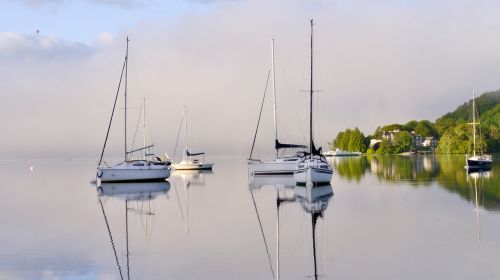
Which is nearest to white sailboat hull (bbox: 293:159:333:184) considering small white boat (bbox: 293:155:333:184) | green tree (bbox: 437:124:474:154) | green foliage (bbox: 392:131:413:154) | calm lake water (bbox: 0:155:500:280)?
small white boat (bbox: 293:155:333:184)

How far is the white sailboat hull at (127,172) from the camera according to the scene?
52.8 meters

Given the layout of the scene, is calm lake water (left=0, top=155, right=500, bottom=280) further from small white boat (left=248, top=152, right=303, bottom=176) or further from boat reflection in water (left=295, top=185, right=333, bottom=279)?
small white boat (left=248, top=152, right=303, bottom=176)

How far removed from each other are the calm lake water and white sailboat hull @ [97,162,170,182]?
1846cm

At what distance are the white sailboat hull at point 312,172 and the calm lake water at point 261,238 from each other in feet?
20.4

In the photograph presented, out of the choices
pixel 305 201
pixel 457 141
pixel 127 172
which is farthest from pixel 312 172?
pixel 457 141

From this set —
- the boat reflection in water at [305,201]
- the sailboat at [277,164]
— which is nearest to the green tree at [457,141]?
the sailboat at [277,164]

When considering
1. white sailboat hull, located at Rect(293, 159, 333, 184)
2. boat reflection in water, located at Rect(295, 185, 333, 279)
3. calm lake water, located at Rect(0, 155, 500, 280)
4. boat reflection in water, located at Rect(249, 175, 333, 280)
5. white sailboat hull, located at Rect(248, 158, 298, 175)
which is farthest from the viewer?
white sailboat hull, located at Rect(248, 158, 298, 175)

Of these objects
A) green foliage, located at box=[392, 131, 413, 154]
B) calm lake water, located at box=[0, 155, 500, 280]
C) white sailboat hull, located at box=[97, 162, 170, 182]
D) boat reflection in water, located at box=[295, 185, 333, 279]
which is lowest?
calm lake water, located at box=[0, 155, 500, 280]

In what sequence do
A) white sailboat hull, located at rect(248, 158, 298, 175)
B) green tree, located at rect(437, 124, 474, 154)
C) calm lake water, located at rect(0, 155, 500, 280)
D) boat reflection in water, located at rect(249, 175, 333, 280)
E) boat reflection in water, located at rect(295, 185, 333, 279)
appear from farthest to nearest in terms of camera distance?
1. green tree, located at rect(437, 124, 474, 154)
2. white sailboat hull, located at rect(248, 158, 298, 175)
3. boat reflection in water, located at rect(295, 185, 333, 279)
4. boat reflection in water, located at rect(249, 175, 333, 280)
5. calm lake water, located at rect(0, 155, 500, 280)

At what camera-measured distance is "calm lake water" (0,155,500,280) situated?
46.6 feet

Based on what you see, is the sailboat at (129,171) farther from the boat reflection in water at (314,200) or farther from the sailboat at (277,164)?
the boat reflection in water at (314,200)

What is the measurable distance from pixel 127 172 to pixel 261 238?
1393 inches

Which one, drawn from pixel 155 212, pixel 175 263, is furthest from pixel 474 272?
pixel 155 212

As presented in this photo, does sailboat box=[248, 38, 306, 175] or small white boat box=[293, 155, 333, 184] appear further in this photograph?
sailboat box=[248, 38, 306, 175]
